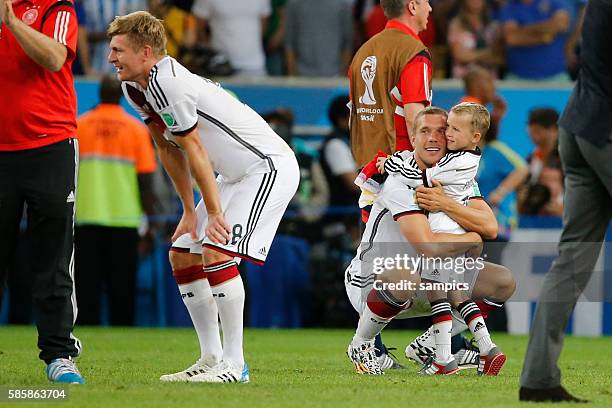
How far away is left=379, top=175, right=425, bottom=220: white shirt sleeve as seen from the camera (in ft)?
26.7

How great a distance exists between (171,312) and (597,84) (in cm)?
848

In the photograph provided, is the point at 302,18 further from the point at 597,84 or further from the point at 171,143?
the point at 597,84

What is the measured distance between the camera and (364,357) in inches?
327

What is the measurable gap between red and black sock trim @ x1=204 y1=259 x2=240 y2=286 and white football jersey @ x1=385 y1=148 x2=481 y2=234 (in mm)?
1434

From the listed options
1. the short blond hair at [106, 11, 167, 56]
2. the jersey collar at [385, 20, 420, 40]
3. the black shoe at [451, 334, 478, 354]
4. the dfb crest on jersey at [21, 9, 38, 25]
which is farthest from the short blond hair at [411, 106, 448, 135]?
the dfb crest on jersey at [21, 9, 38, 25]

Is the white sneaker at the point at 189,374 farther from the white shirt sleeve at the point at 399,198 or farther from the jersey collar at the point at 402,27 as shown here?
the jersey collar at the point at 402,27

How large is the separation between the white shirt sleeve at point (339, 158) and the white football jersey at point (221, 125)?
248 inches

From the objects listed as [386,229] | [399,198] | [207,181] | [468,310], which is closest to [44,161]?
[207,181]

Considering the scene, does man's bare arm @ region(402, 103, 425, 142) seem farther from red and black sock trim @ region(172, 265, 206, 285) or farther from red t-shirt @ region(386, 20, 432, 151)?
red and black sock trim @ region(172, 265, 206, 285)

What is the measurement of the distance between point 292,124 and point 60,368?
755cm

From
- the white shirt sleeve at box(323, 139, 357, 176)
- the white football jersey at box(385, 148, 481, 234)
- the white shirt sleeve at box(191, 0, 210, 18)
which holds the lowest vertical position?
the white shirt sleeve at box(323, 139, 357, 176)

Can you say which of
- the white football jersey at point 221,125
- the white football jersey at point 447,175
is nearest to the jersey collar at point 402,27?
the white football jersey at point 447,175

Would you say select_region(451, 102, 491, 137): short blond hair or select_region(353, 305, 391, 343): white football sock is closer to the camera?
select_region(451, 102, 491, 137): short blond hair

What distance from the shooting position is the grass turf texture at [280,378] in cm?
646
